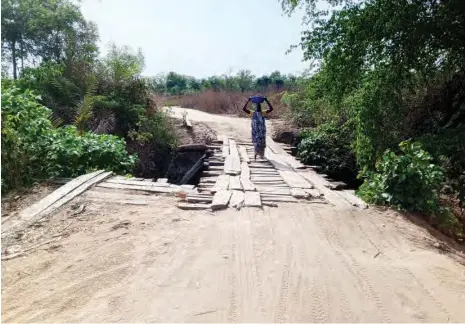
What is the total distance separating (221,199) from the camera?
5.15m

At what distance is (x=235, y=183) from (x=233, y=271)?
3092mm

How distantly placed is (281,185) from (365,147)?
94.1 inches

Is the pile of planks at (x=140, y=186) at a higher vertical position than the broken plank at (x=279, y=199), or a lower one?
higher

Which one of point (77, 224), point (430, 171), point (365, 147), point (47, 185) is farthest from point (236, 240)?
point (365, 147)

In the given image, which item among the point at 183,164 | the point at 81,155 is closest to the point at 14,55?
the point at 183,164

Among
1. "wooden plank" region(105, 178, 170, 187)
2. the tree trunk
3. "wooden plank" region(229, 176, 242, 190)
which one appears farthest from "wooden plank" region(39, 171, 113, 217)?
the tree trunk

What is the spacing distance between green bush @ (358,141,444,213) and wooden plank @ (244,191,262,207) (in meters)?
1.63

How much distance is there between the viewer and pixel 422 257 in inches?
142

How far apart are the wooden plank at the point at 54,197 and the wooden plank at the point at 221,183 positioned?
6.63 feet

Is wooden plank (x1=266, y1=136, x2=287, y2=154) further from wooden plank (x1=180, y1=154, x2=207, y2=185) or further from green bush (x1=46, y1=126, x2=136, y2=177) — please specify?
green bush (x1=46, y1=126, x2=136, y2=177)

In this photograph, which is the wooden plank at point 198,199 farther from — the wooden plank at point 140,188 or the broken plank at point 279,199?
the broken plank at point 279,199

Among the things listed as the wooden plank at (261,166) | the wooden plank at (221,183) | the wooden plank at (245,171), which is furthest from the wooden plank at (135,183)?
the wooden plank at (261,166)

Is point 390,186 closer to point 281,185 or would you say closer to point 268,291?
point 281,185

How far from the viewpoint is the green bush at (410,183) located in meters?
4.86
